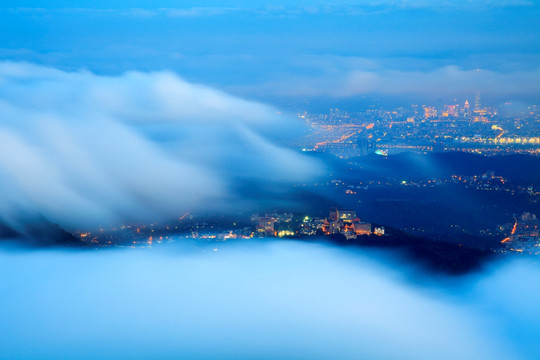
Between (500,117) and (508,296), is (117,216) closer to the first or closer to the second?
(508,296)

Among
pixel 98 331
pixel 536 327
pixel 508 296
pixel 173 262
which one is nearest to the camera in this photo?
pixel 98 331

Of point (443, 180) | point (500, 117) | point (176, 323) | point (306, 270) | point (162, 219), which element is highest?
point (500, 117)

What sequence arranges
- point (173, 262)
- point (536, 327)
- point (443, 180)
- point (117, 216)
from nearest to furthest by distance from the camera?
point (536, 327) < point (173, 262) < point (117, 216) < point (443, 180)

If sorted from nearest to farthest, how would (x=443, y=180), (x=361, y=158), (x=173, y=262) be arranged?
(x=173, y=262) < (x=443, y=180) < (x=361, y=158)

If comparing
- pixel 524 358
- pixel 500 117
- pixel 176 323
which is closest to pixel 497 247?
pixel 524 358

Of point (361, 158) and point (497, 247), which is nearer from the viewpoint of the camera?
point (497, 247)

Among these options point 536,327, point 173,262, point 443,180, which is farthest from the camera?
point 443,180

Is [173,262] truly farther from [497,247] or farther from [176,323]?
[497,247]

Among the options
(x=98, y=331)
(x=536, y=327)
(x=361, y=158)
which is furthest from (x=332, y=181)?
(x=98, y=331)

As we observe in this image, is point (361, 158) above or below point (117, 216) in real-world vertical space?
above
